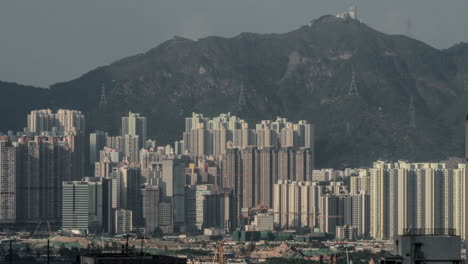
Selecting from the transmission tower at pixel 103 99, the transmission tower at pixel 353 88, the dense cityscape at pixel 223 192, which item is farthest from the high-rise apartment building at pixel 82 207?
the transmission tower at pixel 103 99

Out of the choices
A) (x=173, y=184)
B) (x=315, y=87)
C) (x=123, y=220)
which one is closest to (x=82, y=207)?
(x=123, y=220)

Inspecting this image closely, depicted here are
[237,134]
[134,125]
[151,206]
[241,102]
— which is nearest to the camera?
[151,206]

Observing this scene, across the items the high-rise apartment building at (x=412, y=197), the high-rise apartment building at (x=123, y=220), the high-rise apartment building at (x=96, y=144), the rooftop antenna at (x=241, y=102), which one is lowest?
the high-rise apartment building at (x=123, y=220)

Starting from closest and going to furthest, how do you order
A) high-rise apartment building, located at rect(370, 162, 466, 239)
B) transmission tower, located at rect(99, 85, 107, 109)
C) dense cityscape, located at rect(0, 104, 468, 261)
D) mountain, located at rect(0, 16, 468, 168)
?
1. high-rise apartment building, located at rect(370, 162, 466, 239)
2. dense cityscape, located at rect(0, 104, 468, 261)
3. mountain, located at rect(0, 16, 468, 168)
4. transmission tower, located at rect(99, 85, 107, 109)

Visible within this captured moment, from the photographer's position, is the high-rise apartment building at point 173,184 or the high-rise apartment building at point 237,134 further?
the high-rise apartment building at point 237,134

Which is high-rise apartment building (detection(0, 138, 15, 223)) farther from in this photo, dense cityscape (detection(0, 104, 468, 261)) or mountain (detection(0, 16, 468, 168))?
mountain (detection(0, 16, 468, 168))

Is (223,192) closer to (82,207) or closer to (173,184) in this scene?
(173,184)

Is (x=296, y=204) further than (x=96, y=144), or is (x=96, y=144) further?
(x=96, y=144)

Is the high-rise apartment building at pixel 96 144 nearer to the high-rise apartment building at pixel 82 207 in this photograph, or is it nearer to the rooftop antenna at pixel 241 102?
the rooftop antenna at pixel 241 102

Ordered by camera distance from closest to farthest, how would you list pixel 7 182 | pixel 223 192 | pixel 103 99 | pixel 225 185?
pixel 7 182
pixel 223 192
pixel 225 185
pixel 103 99

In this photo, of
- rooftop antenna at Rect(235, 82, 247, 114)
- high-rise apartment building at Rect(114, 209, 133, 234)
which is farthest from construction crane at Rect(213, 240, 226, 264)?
rooftop antenna at Rect(235, 82, 247, 114)
